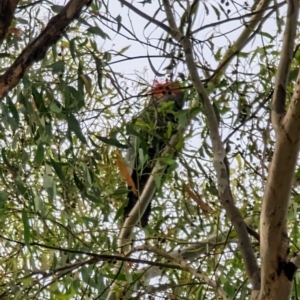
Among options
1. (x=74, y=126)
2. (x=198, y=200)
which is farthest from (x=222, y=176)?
(x=198, y=200)

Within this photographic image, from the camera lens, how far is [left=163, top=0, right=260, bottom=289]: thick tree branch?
3.28ft

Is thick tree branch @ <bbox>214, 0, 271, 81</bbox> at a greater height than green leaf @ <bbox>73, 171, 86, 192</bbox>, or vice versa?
thick tree branch @ <bbox>214, 0, 271, 81</bbox>

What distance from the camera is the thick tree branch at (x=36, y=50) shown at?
88 cm

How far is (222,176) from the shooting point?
3.48 ft

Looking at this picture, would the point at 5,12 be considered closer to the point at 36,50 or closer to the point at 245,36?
the point at 36,50

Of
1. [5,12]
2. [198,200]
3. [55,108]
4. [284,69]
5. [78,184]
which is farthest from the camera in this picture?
[198,200]

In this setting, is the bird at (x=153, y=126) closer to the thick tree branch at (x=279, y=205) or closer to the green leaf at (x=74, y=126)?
the green leaf at (x=74, y=126)

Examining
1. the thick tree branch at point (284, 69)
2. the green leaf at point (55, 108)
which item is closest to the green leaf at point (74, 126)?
the green leaf at point (55, 108)

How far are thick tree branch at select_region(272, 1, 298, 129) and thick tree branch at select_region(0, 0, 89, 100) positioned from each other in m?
0.34

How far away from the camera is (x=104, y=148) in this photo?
155cm

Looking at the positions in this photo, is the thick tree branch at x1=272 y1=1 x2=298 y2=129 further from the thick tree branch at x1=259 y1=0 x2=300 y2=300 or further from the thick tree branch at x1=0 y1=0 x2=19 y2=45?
the thick tree branch at x1=0 y1=0 x2=19 y2=45

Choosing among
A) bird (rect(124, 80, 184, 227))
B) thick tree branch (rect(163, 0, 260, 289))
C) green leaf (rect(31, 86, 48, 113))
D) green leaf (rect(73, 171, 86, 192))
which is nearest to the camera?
thick tree branch (rect(163, 0, 260, 289))

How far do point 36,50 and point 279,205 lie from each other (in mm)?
420

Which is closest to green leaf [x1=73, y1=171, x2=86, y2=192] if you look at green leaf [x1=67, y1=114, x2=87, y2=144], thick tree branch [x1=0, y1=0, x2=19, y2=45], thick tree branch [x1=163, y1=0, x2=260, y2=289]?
green leaf [x1=67, y1=114, x2=87, y2=144]
